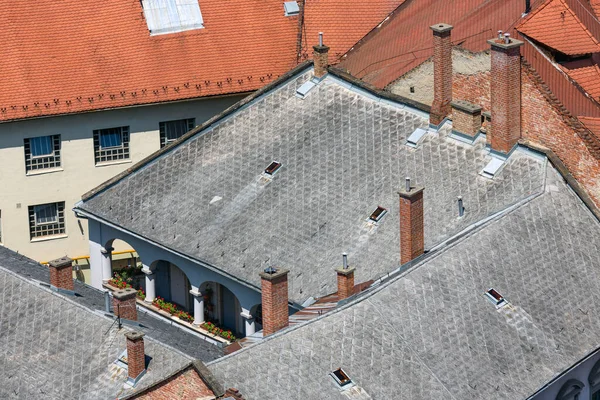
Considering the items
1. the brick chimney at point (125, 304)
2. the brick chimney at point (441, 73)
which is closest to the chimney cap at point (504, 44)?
the brick chimney at point (441, 73)

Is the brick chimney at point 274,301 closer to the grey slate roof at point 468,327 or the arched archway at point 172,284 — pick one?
the grey slate roof at point 468,327

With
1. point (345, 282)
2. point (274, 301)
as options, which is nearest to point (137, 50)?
point (345, 282)

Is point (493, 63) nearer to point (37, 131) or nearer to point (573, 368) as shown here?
point (573, 368)

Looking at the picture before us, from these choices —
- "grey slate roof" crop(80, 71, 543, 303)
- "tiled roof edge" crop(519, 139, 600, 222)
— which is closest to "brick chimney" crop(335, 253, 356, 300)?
"grey slate roof" crop(80, 71, 543, 303)

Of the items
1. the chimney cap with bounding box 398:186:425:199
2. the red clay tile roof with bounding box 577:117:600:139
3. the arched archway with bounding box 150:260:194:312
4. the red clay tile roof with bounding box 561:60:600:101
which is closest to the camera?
the chimney cap with bounding box 398:186:425:199

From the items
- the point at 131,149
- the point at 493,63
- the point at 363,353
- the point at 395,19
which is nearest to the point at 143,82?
the point at 131,149

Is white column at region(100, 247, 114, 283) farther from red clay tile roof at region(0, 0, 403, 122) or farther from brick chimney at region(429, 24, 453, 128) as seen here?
brick chimney at region(429, 24, 453, 128)
